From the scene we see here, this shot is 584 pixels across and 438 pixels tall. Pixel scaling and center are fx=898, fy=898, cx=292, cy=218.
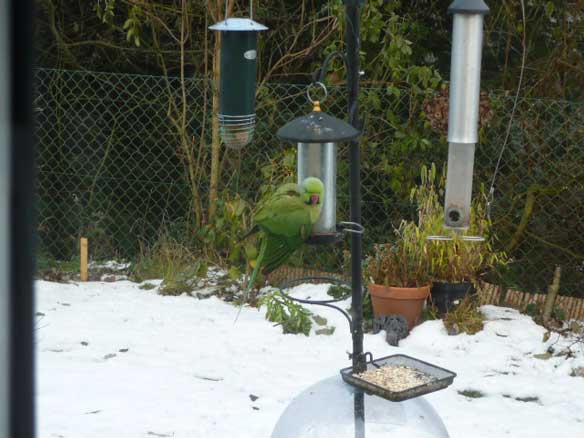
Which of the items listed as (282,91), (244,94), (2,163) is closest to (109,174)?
(282,91)

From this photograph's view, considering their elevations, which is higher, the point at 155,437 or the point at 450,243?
the point at 450,243

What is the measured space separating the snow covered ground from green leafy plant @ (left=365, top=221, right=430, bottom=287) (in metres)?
0.25

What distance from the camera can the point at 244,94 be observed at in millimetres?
3957

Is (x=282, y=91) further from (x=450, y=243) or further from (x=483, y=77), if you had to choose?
(x=450, y=243)

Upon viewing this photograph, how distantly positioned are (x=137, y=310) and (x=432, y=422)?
7.46 ft

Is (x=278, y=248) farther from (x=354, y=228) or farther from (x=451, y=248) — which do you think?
(x=451, y=248)

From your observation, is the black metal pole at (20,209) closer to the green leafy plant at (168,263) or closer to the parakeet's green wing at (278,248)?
the parakeet's green wing at (278,248)

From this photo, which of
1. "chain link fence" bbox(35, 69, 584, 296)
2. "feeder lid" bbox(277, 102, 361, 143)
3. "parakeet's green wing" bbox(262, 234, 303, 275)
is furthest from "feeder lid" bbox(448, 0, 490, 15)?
"chain link fence" bbox(35, 69, 584, 296)

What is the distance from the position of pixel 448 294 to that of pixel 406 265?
0.26 m

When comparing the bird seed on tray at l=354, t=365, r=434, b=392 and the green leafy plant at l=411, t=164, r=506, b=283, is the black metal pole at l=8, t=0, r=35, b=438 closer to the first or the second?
the bird seed on tray at l=354, t=365, r=434, b=392

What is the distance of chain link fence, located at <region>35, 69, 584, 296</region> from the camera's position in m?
5.14

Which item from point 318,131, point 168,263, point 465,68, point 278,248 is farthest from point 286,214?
point 168,263

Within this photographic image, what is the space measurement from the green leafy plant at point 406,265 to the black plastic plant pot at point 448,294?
0.07 m

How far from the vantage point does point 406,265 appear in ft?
15.3
